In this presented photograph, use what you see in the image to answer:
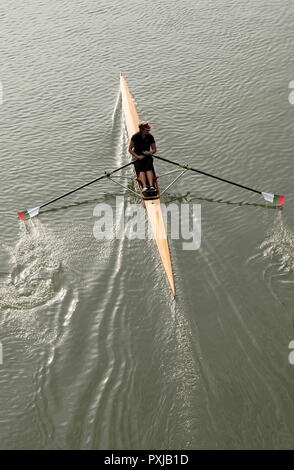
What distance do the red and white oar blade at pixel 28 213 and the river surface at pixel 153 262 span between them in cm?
20

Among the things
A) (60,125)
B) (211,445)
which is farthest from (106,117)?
(211,445)

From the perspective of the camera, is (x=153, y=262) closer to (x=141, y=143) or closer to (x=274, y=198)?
(x=141, y=143)

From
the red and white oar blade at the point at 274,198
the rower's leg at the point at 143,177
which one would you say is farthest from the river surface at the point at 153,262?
the rower's leg at the point at 143,177

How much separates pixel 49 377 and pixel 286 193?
24.6 ft

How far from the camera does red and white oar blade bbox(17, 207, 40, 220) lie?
11.9 metres

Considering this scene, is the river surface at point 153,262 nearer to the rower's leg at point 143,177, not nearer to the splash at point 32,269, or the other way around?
the splash at point 32,269

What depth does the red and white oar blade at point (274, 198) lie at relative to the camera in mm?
11242

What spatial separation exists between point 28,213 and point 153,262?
3844 mm

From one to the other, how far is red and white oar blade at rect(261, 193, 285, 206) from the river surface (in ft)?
0.61

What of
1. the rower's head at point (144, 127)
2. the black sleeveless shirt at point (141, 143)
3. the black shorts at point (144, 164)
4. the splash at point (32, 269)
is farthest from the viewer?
the black shorts at point (144, 164)

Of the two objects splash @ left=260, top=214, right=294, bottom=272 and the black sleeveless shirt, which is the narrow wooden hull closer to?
the black sleeveless shirt

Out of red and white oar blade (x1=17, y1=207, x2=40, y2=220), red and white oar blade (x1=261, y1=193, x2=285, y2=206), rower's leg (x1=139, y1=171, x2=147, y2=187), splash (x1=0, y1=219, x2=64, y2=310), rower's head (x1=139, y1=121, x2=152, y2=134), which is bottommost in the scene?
splash (x1=0, y1=219, x2=64, y2=310)

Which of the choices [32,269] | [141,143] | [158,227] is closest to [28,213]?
[32,269]

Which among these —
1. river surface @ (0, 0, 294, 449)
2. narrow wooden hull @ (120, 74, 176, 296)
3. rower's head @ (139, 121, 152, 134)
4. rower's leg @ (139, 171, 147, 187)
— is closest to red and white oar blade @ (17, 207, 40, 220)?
river surface @ (0, 0, 294, 449)
